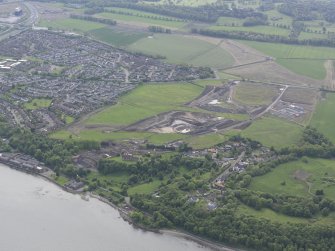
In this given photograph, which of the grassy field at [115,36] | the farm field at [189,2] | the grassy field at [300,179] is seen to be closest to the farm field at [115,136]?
the grassy field at [300,179]

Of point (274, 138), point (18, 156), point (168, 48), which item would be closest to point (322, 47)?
point (168, 48)

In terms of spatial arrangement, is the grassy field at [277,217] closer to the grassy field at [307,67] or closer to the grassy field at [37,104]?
the grassy field at [37,104]

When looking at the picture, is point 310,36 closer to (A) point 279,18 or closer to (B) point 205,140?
(A) point 279,18

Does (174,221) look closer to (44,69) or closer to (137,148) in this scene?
(137,148)

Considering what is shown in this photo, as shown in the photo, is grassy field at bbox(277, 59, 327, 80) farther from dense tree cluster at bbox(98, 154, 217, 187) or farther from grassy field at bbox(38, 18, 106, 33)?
dense tree cluster at bbox(98, 154, 217, 187)

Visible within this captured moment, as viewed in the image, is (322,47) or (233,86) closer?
(233,86)

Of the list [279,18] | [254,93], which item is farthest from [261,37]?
[254,93]

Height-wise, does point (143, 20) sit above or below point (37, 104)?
above
